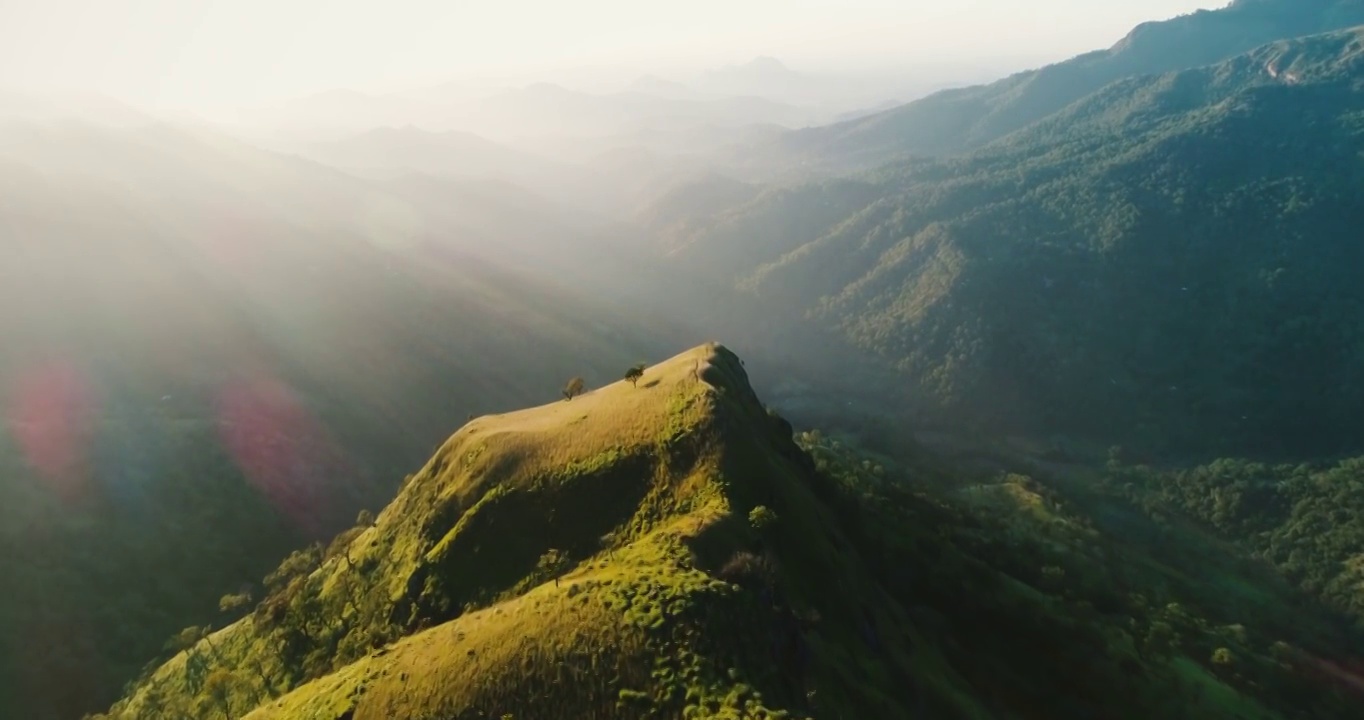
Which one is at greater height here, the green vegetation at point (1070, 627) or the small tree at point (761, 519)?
the small tree at point (761, 519)

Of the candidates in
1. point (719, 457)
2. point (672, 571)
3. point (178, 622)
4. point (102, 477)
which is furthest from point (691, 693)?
point (102, 477)

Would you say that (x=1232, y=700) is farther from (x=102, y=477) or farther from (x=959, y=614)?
(x=102, y=477)

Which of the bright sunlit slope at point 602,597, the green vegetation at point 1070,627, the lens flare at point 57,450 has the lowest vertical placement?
the green vegetation at point 1070,627

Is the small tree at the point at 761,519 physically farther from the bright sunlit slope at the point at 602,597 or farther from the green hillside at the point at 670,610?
the bright sunlit slope at the point at 602,597

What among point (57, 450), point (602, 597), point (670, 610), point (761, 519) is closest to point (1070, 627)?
point (761, 519)

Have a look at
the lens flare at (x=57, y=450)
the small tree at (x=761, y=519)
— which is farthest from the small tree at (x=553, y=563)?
the lens flare at (x=57, y=450)
